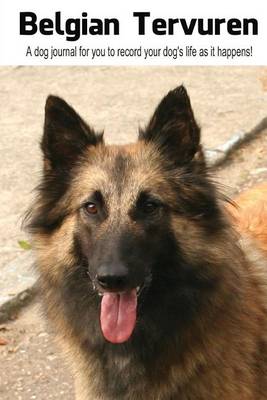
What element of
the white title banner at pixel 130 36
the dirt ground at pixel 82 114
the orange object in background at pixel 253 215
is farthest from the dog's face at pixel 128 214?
the white title banner at pixel 130 36

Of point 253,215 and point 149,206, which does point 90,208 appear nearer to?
point 149,206

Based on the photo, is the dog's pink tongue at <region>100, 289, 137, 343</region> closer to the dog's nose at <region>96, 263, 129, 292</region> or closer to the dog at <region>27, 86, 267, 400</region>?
the dog at <region>27, 86, 267, 400</region>

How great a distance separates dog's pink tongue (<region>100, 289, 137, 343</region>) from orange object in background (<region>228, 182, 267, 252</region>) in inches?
39.3

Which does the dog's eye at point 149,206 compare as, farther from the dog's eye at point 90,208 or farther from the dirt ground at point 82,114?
the dirt ground at point 82,114

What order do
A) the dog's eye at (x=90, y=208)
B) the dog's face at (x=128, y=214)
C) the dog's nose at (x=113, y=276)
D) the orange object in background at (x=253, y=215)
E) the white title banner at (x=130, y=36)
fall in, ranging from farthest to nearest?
the white title banner at (x=130, y=36)
the orange object in background at (x=253, y=215)
the dog's eye at (x=90, y=208)
the dog's face at (x=128, y=214)
the dog's nose at (x=113, y=276)

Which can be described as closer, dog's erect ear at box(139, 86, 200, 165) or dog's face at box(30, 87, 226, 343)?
dog's face at box(30, 87, 226, 343)

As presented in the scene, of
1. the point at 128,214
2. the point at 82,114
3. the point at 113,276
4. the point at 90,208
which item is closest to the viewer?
the point at 113,276

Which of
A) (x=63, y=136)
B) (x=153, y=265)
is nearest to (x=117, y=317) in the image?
(x=153, y=265)

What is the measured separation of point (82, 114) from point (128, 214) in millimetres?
5290

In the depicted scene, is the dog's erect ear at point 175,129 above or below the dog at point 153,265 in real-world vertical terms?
above

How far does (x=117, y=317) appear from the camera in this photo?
12.5ft

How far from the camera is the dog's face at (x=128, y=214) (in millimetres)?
3773

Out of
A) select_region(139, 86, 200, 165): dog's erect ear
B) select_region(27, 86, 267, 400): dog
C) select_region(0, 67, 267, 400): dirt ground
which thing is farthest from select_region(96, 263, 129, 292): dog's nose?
select_region(0, 67, 267, 400): dirt ground

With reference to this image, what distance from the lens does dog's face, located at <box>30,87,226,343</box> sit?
377 centimetres
